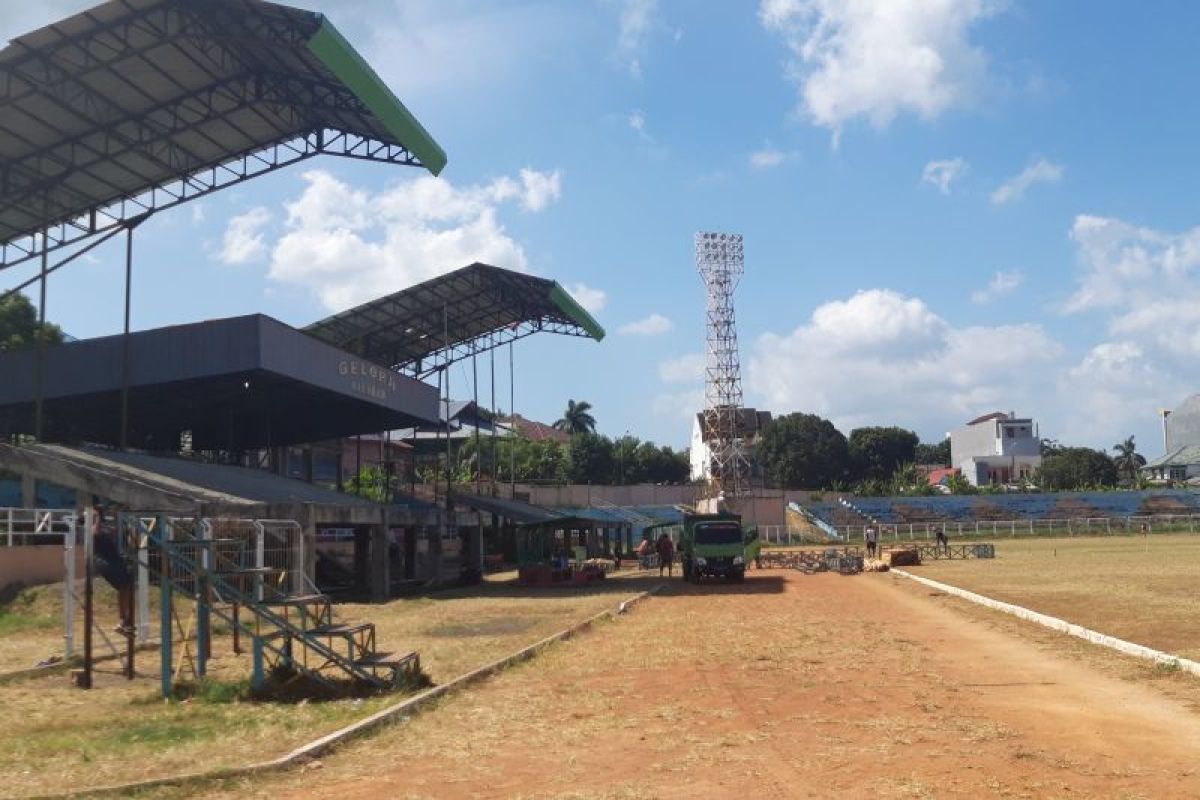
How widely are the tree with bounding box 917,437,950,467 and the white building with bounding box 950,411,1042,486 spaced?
1471 centimetres

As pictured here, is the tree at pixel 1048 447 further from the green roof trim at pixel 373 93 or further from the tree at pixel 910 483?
the green roof trim at pixel 373 93

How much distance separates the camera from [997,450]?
428 feet

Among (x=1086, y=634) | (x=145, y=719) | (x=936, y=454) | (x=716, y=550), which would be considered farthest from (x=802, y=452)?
(x=145, y=719)

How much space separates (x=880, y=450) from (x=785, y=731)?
4409 inches

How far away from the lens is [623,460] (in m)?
108

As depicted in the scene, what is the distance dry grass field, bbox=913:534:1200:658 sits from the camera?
18.0 metres

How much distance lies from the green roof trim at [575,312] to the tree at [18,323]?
68.7 feet

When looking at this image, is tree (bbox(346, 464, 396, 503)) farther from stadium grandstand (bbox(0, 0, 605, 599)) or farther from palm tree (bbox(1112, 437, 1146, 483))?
palm tree (bbox(1112, 437, 1146, 483))

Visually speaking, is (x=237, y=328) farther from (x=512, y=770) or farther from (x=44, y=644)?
(x=512, y=770)

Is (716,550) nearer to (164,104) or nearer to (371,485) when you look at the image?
(164,104)

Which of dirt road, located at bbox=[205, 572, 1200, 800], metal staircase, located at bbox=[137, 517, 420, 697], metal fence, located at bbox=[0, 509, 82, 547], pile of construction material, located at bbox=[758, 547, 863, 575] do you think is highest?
metal fence, located at bbox=[0, 509, 82, 547]

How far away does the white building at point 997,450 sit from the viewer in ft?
→ 409

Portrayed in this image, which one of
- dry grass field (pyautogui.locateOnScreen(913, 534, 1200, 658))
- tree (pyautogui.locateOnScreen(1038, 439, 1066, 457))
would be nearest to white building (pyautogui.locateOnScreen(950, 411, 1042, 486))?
tree (pyautogui.locateOnScreen(1038, 439, 1066, 457))

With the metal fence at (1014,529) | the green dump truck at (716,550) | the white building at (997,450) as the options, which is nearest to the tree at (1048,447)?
the white building at (997,450)
